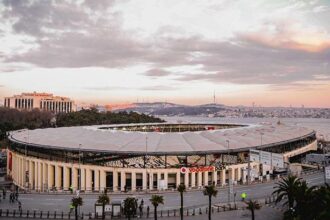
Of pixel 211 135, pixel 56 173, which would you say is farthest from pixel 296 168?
pixel 56 173

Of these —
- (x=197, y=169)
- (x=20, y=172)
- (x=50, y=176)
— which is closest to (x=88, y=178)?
(x=50, y=176)

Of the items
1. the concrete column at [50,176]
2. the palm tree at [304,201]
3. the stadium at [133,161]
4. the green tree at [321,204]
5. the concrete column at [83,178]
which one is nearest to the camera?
the green tree at [321,204]

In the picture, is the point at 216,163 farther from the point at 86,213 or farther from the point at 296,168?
the point at 86,213

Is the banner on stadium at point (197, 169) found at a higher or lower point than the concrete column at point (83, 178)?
higher

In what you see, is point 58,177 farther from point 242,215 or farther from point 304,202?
point 304,202

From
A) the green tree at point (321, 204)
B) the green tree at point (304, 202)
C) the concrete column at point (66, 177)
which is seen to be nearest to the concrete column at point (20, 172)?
the concrete column at point (66, 177)

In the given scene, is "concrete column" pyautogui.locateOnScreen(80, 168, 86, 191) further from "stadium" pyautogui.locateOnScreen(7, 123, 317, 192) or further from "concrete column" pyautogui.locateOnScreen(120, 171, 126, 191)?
"concrete column" pyautogui.locateOnScreen(120, 171, 126, 191)

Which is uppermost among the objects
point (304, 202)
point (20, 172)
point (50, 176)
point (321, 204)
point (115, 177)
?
point (321, 204)

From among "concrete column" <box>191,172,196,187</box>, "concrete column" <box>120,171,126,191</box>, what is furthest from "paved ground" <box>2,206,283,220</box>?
"concrete column" <box>120,171,126,191</box>

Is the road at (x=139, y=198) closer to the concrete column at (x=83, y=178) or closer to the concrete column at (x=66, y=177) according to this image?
the concrete column at (x=83, y=178)
